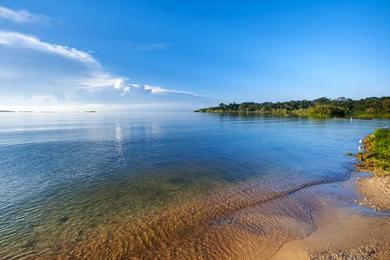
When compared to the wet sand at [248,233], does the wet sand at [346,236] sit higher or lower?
higher

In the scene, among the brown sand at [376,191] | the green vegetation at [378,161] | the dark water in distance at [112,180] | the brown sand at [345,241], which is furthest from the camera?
the green vegetation at [378,161]

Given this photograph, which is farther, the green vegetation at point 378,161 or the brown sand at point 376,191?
the green vegetation at point 378,161

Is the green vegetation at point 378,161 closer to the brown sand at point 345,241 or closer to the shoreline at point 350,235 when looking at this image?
the shoreline at point 350,235

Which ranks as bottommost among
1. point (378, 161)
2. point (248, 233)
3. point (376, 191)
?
point (248, 233)

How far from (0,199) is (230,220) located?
1478 centimetres

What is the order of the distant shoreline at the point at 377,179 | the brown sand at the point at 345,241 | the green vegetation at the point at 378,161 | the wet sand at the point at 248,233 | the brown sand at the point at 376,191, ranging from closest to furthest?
the brown sand at the point at 345,241
the wet sand at the point at 248,233
the brown sand at the point at 376,191
the distant shoreline at the point at 377,179
the green vegetation at the point at 378,161

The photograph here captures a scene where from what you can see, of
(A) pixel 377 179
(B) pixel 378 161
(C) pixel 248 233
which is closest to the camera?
(C) pixel 248 233

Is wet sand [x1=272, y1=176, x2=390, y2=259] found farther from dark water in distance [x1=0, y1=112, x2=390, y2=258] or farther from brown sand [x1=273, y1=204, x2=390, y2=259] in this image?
dark water in distance [x1=0, y1=112, x2=390, y2=258]

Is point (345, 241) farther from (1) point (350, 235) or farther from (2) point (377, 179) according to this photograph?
(2) point (377, 179)

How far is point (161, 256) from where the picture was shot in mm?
9250

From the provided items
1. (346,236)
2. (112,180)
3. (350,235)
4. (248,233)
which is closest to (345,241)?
(346,236)

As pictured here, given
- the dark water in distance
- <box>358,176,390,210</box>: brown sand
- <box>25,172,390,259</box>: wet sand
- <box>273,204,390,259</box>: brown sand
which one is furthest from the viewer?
<box>358,176,390,210</box>: brown sand

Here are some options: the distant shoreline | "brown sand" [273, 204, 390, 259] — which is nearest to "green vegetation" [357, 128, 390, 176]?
the distant shoreline

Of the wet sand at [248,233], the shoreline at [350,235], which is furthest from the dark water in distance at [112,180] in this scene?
the shoreline at [350,235]
